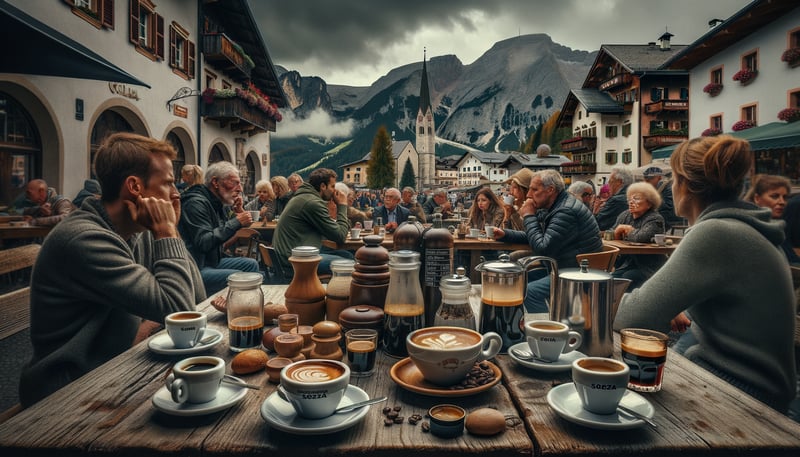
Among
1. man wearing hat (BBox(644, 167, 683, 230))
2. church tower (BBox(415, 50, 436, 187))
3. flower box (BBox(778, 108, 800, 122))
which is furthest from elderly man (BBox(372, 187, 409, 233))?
church tower (BBox(415, 50, 436, 187))

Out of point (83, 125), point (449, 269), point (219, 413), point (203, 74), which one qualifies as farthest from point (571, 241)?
point (203, 74)

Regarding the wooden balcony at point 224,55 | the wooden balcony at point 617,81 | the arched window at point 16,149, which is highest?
the wooden balcony at point 617,81

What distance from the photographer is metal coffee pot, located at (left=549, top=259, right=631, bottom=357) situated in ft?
5.44

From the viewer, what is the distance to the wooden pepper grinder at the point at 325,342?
1550mm

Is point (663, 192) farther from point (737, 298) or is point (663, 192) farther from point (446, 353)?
point (446, 353)

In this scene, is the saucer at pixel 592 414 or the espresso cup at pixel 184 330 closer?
the saucer at pixel 592 414

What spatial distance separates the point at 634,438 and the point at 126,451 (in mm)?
1164

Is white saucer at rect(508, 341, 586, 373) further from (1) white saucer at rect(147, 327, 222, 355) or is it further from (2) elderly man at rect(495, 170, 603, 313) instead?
(2) elderly man at rect(495, 170, 603, 313)

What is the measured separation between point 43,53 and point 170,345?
5.90 m

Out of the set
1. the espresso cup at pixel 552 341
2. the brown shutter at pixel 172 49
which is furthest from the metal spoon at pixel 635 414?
the brown shutter at pixel 172 49

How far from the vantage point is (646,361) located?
1440 mm

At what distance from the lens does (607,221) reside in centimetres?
700

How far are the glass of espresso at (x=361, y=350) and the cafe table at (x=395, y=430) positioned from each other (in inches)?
2.0

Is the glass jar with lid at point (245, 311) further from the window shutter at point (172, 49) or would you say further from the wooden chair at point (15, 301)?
the window shutter at point (172, 49)
